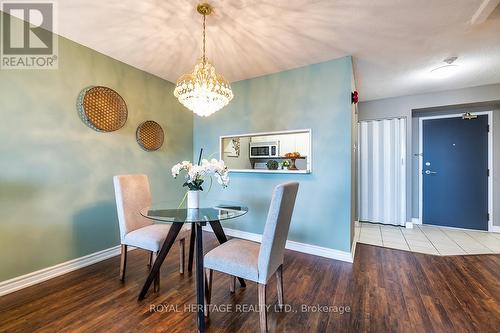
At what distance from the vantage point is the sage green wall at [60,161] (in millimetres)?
1875

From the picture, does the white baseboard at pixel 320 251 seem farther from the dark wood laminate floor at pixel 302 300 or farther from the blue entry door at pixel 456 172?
the blue entry door at pixel 456 172

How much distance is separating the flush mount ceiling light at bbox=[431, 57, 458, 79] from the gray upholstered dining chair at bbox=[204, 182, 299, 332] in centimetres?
277

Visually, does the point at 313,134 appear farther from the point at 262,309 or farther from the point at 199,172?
the point at 262,309

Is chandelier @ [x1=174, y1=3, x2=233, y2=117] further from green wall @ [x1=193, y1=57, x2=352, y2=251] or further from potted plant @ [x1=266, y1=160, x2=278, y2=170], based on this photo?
potted plant @ [x1=266, y1=160, x2=278, y2=170]

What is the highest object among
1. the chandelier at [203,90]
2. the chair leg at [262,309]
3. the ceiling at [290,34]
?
the ceiling at [290,34]

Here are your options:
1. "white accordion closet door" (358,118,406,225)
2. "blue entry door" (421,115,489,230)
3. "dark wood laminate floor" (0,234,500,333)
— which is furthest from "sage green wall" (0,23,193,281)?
"blue entry door" (421,115,489,230)

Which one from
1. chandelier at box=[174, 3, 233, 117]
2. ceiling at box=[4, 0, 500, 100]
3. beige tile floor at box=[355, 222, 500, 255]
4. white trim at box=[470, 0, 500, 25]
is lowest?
beige tile floor at box=[355, 222, 500, 255]

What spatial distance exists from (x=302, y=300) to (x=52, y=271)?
7.83 feet

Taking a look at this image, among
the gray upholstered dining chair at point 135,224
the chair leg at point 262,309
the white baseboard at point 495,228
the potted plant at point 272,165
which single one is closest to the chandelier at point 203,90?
the gray upholstered dining chair at point 135,224

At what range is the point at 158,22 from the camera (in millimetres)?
1956

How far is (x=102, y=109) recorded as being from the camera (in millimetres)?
2473

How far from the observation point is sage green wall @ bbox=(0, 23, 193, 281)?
6.15ft

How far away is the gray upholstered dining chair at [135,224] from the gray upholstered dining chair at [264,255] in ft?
2.05

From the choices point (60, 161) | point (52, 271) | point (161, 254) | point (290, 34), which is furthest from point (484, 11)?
point (52, 271)
